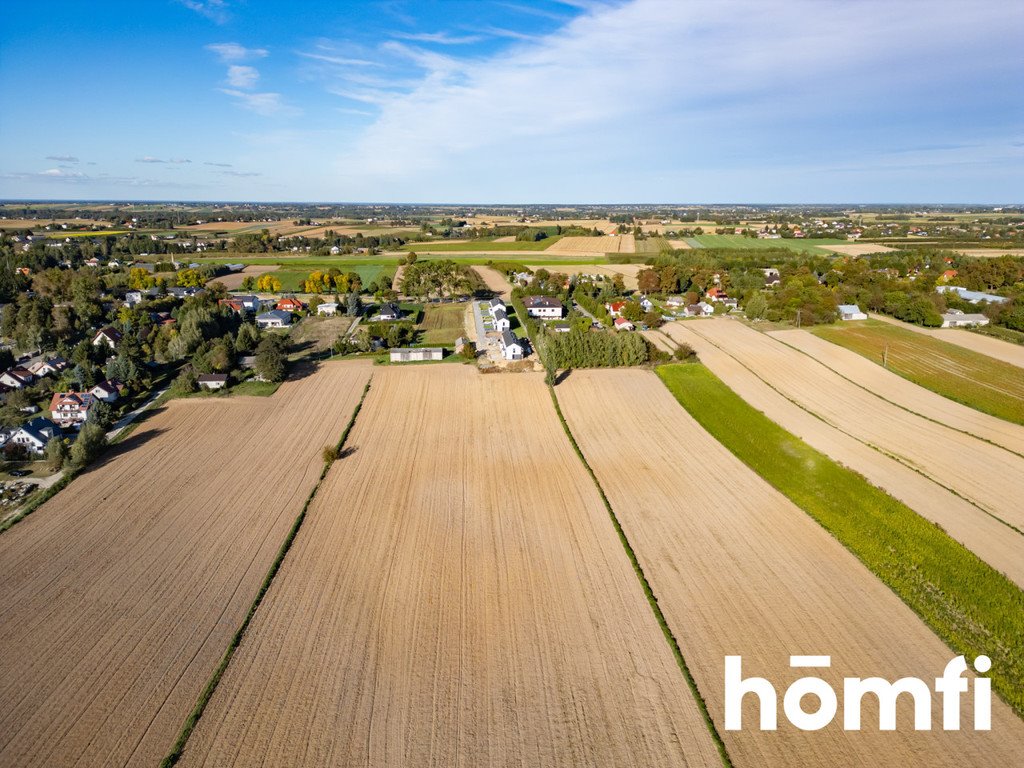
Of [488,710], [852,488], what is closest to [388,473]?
[488,710]

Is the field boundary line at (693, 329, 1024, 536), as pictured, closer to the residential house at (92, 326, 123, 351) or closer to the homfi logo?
the homfi logo

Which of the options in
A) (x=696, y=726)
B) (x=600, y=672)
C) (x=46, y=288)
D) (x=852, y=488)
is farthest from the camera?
(x=46, y=288)

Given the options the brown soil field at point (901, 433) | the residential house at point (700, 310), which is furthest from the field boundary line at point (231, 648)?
the residential house at point (700, 310)

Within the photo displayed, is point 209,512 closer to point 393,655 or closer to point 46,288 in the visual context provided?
point 393,655

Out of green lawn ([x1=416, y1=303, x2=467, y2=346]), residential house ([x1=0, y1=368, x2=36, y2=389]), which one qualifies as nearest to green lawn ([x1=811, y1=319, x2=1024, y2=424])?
green lawn ([x1=416, y1=303, x2=467, y2=346])

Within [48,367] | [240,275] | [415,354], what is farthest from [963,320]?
[240,275]

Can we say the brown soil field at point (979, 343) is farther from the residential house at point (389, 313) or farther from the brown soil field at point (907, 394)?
the residential house at point (389, 313)
